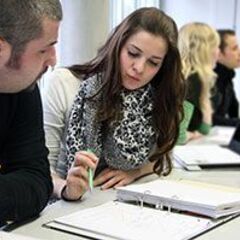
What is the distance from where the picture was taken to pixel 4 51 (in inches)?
45.5

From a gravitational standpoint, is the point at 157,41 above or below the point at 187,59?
above

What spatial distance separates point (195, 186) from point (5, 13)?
76 centimetres

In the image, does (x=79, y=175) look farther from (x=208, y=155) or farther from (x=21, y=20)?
(x=208, y=155)

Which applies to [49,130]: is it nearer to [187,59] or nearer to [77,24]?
[77,24]

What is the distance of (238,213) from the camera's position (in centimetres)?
137

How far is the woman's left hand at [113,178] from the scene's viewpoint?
5.39ft

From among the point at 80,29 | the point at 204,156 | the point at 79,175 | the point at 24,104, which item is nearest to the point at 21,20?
the point at 24,104

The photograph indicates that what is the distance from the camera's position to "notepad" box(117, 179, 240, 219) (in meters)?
1.31

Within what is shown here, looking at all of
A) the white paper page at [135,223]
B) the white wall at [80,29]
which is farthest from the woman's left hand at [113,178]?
the white wall at [80,29]

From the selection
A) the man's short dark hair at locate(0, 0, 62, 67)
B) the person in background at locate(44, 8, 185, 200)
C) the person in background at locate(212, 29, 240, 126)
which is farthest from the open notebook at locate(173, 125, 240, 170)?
the person in background at locate(212, 29, 240, 126)

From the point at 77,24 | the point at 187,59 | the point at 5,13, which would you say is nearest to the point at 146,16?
the point at 5,13

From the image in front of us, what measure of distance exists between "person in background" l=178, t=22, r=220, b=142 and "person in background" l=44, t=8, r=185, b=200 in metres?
1.16

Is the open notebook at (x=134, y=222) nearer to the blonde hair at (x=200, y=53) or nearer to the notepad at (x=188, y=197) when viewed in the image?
the notepad at (x=188, y=197)

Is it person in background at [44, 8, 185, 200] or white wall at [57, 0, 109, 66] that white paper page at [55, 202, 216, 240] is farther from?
white wall at [57, 0, 109, 66]
